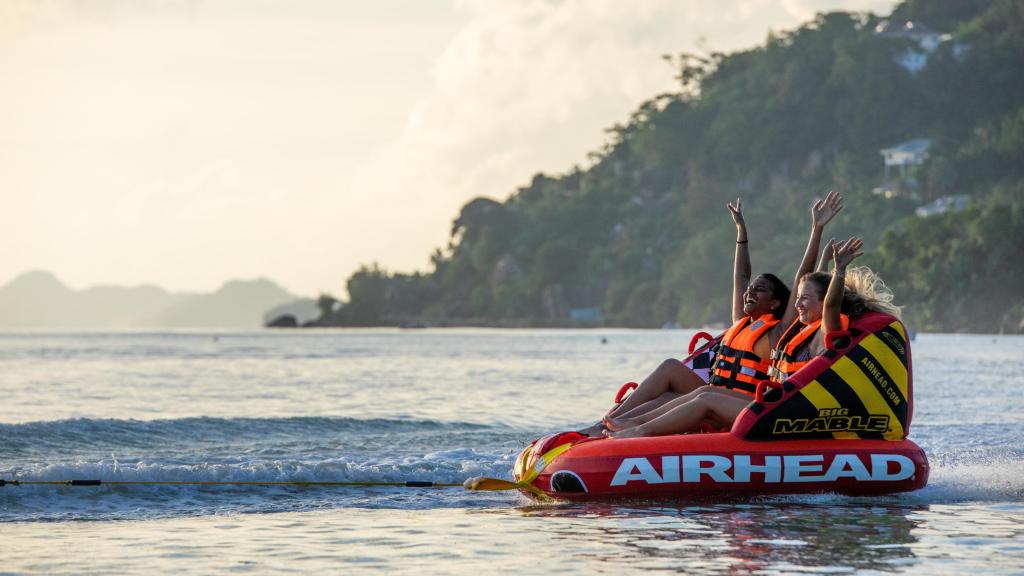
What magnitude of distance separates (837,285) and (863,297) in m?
0.66

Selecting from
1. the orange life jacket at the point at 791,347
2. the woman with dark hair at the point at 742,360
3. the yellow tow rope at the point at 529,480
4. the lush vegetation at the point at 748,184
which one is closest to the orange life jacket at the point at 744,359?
the woman with dark hair at the point at 742,360

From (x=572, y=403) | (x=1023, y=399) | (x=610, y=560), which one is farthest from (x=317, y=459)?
(x=1023, y=399)

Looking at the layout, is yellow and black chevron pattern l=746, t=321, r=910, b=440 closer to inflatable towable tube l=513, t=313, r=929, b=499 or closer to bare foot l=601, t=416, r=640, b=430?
inflatable towable tube l=513, t=313, r=929, b=499

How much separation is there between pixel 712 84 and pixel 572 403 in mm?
121745

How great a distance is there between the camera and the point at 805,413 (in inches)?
379

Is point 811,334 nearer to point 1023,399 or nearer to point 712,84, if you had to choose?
point 1023,399

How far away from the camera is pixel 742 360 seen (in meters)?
10.3

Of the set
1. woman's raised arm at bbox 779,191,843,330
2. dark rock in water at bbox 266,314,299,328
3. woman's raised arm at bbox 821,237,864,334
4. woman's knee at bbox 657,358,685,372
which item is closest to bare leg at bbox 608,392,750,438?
woman's knee at bbox 657,358,685,372

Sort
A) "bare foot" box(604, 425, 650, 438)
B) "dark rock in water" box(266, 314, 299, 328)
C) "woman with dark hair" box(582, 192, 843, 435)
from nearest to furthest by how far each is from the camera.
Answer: "bare foot" box(604, 425, 650, 438)
"woman with dark hair" box(582, 192, 843, 435)
"dark rock in water" box(266, 314, 299, 328)

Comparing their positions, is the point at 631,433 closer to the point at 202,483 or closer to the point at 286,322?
the point at 202,483

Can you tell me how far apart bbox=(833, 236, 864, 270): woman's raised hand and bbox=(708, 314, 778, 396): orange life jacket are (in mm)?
1052

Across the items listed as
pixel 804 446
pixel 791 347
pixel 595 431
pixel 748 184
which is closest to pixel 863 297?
pixel 791 347

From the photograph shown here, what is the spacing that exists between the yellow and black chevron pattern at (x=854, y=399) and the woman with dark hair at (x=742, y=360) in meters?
0.45

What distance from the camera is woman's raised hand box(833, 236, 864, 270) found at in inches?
362
